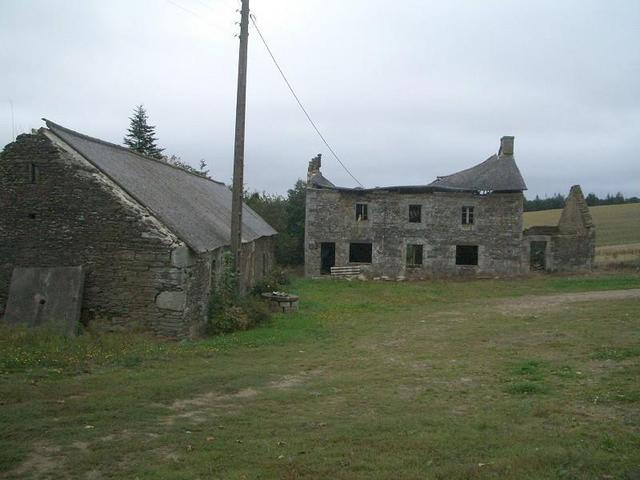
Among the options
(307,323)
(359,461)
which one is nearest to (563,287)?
(307,323)

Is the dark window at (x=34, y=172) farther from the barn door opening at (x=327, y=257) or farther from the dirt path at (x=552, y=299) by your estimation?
the barn door opening at (x=327, y=257)

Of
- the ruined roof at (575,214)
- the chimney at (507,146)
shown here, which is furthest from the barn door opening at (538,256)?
the chimney at (507,146)

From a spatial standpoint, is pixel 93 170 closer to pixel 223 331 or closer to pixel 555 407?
pixel 223 331

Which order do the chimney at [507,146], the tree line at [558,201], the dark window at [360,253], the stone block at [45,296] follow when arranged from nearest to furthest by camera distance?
the stone block at [45,296] → the dark window at [360,253] → the chimney at [507,146] → the tree line at [558,201]

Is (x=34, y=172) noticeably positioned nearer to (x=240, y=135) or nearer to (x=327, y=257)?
(x=240, y=135)

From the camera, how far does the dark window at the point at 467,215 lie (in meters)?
30.8

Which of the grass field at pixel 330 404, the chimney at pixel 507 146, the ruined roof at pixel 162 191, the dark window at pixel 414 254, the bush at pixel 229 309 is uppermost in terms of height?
the chimney at pixel 507 146

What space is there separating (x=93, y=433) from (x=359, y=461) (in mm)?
2957

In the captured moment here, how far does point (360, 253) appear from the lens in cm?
3316

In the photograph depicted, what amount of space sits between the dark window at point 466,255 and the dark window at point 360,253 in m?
5.13

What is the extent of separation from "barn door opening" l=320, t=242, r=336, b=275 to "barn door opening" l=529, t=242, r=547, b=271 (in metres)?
12.2

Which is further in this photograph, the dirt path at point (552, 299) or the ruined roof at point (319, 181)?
the ruined roof at point (319, 181)

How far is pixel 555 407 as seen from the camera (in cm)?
696

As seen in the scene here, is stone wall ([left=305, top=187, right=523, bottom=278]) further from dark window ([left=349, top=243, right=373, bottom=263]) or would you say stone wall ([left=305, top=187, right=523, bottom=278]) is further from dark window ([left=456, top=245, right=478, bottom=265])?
dark window ([left=349, top=243, right=373, bottom=263])
